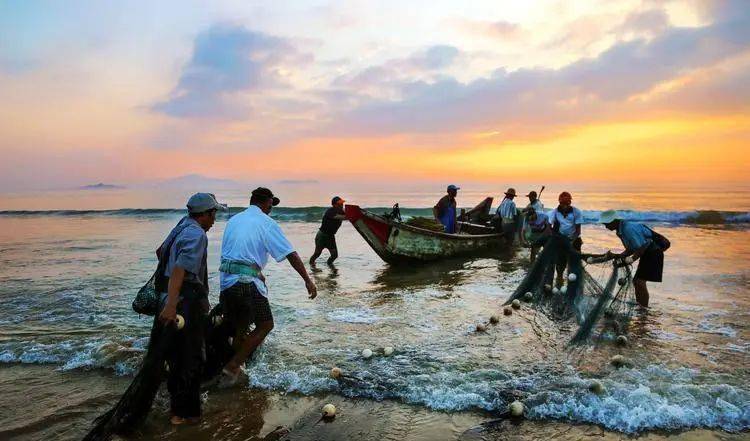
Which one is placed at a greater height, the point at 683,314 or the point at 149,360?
the point at 149,360

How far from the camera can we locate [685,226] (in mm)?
25469

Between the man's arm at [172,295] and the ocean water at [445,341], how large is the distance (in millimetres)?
1647

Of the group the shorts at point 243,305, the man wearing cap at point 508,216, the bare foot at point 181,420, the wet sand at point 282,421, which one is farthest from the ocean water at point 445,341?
the man wearing cap at point 508,216

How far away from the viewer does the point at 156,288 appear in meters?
4.04

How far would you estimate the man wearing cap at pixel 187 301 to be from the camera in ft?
12.2

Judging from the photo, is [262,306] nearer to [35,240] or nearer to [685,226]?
[35,240]

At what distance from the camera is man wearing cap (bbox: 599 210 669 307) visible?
712cm

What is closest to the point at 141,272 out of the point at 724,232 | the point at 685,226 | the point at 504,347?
the point at 504,347

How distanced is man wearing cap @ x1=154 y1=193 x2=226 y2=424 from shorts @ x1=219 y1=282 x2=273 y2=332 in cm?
49

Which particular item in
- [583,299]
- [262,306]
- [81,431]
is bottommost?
[81,431]

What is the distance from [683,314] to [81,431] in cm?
822

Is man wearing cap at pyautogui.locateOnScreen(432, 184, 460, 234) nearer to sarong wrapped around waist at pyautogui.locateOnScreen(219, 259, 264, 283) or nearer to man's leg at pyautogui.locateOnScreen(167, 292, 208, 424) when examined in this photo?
sarong wrapped around waist at pyautogui.locateOnScreen(219, 259, 264, 283)

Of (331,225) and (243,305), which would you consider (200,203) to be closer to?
(243,305)

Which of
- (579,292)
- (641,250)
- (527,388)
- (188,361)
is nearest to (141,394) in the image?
(188,361)
